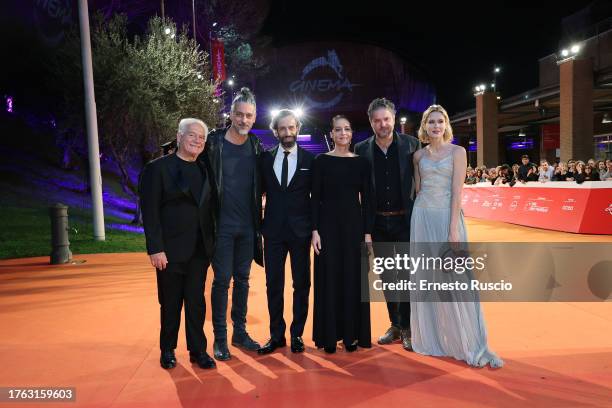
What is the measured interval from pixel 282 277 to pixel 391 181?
4.25 feet

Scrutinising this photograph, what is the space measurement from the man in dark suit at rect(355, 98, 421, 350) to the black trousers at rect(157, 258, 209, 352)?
1589 mm

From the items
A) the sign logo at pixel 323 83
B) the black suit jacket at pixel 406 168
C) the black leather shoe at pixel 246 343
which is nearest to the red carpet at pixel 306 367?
the black leather shoe at pixel 246 343

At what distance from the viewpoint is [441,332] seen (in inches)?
153

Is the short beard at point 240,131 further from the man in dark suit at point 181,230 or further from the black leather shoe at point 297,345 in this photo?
the black leather shoe at point 297,345

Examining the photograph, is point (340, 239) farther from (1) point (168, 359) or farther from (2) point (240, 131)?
(1) point (168, 359)

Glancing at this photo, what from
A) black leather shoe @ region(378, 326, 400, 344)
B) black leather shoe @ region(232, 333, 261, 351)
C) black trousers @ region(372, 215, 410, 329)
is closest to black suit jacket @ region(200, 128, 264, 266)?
black leather shoe @ region(232, 333, 261, 351)

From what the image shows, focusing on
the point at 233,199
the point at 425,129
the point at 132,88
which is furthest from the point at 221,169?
the point at 132,88

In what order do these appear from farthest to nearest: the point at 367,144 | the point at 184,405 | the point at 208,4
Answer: the point at 208,4, the point at 367,144, the point at 184,405

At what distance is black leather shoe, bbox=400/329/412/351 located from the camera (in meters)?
4.05

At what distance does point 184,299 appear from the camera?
151 inches

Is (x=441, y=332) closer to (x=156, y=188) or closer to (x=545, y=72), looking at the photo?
(x=156, y=188)

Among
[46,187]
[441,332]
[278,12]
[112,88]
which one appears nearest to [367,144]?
[441,332]

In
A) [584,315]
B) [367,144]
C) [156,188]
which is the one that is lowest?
[584,315]

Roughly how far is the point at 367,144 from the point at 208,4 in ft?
89.7
